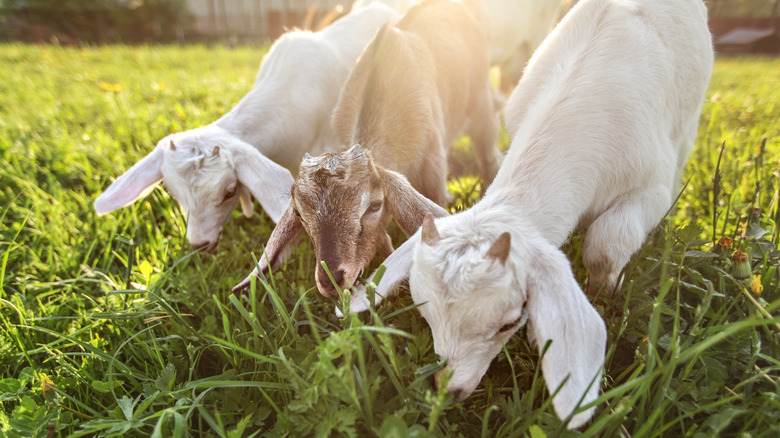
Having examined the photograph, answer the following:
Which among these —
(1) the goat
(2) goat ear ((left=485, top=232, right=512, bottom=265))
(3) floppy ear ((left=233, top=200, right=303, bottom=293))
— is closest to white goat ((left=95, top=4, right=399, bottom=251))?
(3) floppy ear ((left=233, top=200, right=303, bottom=293))

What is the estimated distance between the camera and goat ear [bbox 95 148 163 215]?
9.02 ft

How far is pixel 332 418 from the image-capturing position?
1.34 meters

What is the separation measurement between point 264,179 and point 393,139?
80 cm

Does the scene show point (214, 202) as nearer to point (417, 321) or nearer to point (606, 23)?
point (417, 321)

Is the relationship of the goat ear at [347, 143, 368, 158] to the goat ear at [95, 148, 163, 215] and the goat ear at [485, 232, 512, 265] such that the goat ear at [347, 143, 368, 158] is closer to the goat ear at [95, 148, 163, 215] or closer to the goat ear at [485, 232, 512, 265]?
the goat ear at [485, 232, 512, 265]

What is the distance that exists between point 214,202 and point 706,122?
4.17 meters

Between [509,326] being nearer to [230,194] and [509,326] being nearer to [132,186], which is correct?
[230,194]

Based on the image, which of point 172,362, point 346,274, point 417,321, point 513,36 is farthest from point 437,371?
point 513,36

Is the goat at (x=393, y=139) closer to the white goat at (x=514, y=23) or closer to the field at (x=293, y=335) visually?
the field at (x=293, y=335)

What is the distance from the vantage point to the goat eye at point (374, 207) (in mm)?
2275

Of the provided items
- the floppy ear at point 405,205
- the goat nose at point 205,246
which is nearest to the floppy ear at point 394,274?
the floppy ear at point 405,205

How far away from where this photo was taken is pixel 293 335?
174 cm

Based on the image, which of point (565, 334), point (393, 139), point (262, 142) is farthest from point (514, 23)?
point (565, 334)

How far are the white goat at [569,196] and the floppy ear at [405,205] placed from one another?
1.06 feet
